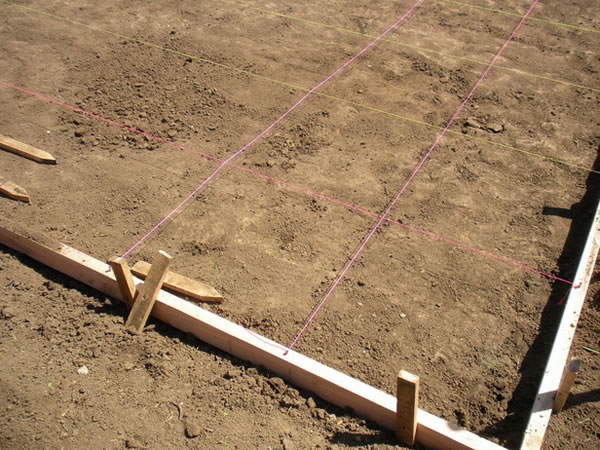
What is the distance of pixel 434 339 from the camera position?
14.3ft

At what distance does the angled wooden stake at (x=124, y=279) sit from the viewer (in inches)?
157

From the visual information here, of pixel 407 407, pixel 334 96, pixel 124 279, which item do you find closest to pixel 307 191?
pixel 334 96

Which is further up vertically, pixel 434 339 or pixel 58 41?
pixel 434 339

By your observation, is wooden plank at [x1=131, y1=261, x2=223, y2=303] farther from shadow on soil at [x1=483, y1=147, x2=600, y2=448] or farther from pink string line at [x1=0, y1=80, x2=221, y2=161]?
shadow on soil at [x1=483, y1=147, x2=600, y2=448]

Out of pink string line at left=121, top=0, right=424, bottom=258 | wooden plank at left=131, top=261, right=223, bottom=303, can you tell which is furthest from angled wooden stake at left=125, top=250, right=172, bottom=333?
pink string line at left=121, top=0, right=424, bottom=258

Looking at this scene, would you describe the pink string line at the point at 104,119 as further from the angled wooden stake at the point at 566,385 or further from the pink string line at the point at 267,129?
the angled wooden stake at the point at 566,385

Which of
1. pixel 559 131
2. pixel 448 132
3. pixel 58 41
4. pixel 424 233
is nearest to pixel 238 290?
pixel 424 233

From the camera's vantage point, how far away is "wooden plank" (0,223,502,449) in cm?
331

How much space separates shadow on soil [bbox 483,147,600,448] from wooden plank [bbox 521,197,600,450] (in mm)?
210

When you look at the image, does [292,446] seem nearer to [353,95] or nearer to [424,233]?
[424,233]

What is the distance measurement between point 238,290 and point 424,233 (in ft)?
7.10

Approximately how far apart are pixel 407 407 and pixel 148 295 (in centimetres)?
233

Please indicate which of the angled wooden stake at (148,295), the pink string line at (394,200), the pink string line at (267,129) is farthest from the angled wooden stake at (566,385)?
the pink string line at (267,129)

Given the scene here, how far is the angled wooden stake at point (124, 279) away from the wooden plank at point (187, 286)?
30 centimetres
